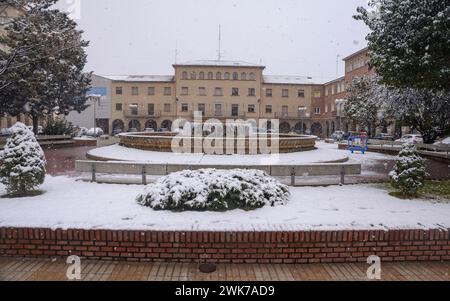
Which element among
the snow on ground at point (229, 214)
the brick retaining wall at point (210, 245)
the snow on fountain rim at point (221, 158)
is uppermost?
the snow on fountain rim at point (221, 158)

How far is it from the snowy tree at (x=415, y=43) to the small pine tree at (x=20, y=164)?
8213mm

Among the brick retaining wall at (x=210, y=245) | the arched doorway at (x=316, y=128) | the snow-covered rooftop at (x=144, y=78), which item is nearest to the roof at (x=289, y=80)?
the arched doorway at (x=316, y=128)

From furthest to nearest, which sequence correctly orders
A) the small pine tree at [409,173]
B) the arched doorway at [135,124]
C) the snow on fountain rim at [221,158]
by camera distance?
1. the arched doorway at [135,124]
2. the snow on fountain rim at [221,158]
3. the small pine tree at [409,173]

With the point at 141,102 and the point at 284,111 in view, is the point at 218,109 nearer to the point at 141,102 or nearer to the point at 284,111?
the point at 284,111

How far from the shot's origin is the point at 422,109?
19.5m

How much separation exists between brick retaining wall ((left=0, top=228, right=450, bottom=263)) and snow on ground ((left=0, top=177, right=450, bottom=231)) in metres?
0.11

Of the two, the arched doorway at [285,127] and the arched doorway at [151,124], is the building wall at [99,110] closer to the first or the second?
the arched doorway at [151,124]

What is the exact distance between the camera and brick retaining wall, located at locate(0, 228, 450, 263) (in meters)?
4.71

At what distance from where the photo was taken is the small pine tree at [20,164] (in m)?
6.81

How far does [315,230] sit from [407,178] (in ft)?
11.4

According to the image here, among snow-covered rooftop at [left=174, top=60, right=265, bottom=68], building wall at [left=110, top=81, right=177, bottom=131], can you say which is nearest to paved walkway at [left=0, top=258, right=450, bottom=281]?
snow-covered rooftop at [left=174, top=60, right=265, bottom=68]

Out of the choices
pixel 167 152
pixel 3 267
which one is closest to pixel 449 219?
pixel 3 267

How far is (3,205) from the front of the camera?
6.11 meters
